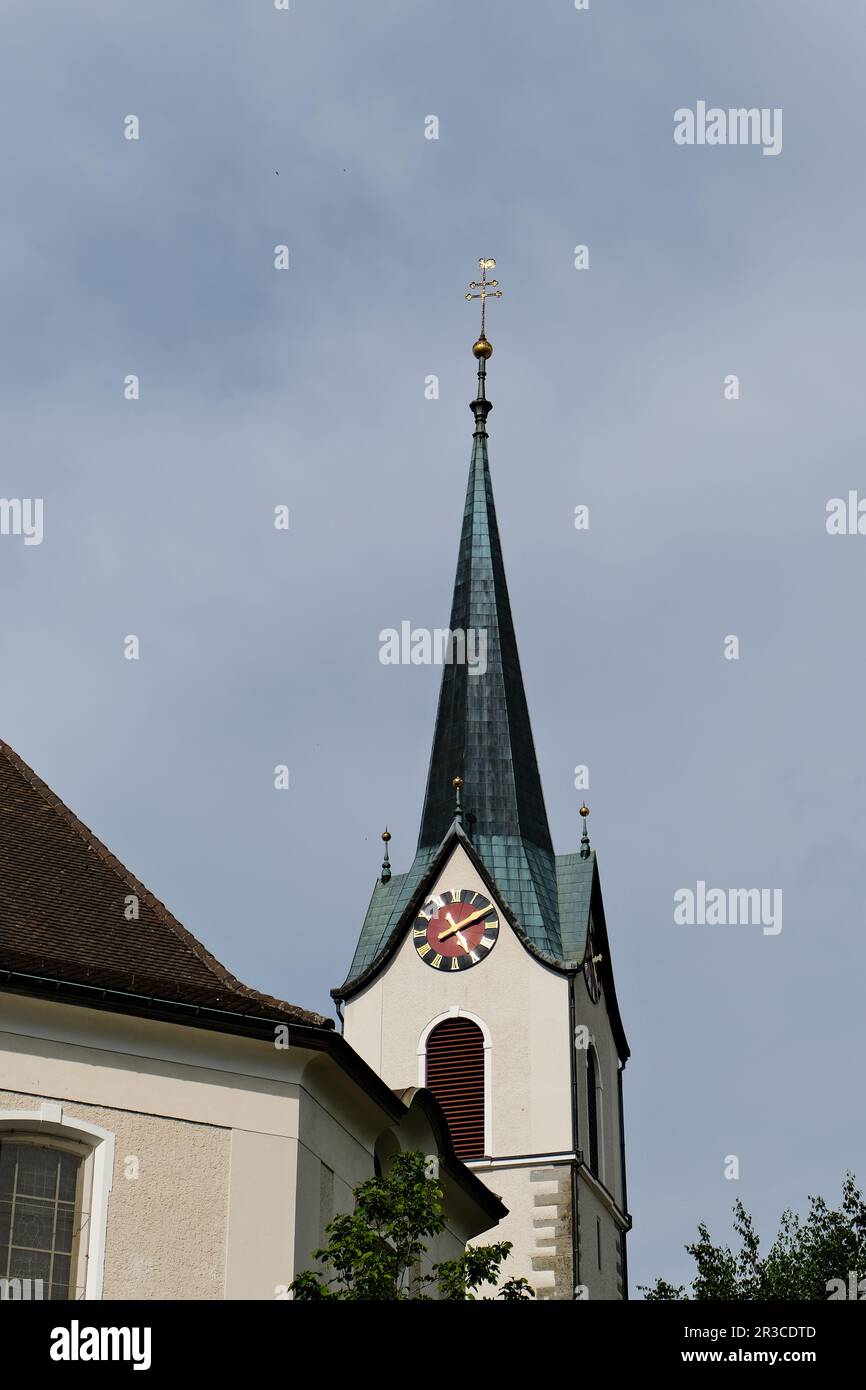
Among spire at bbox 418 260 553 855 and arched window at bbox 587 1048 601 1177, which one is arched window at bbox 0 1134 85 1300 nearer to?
arched window at bbox 587 1048 601 1177

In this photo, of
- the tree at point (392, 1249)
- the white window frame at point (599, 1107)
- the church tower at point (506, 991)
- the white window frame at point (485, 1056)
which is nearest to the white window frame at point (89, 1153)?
the tree at point (392, 1249)

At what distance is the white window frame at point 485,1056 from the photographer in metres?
45.5

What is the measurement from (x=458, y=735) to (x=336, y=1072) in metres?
29.3

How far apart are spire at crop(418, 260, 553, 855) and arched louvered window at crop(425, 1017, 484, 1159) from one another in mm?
5182

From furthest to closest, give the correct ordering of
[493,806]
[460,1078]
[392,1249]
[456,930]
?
[493,806], [456,930], [460,1078], [392,1249]

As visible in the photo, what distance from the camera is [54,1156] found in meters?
20.7

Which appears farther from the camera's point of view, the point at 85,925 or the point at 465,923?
the point at 465,923

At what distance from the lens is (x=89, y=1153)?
68.3ft

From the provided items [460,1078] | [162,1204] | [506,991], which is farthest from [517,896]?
[162,1204]

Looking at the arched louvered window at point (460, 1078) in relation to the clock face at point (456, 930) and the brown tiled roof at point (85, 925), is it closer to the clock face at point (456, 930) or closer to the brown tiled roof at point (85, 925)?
the clock face at point (456, 930)

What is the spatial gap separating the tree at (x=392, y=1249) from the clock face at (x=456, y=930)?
26.5m

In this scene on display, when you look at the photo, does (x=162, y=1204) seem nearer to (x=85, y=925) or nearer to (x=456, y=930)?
(x=85, y=925)

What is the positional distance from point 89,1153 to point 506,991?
2697 cm

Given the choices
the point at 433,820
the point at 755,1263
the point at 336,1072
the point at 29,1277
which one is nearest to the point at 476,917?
the point at 433,820
